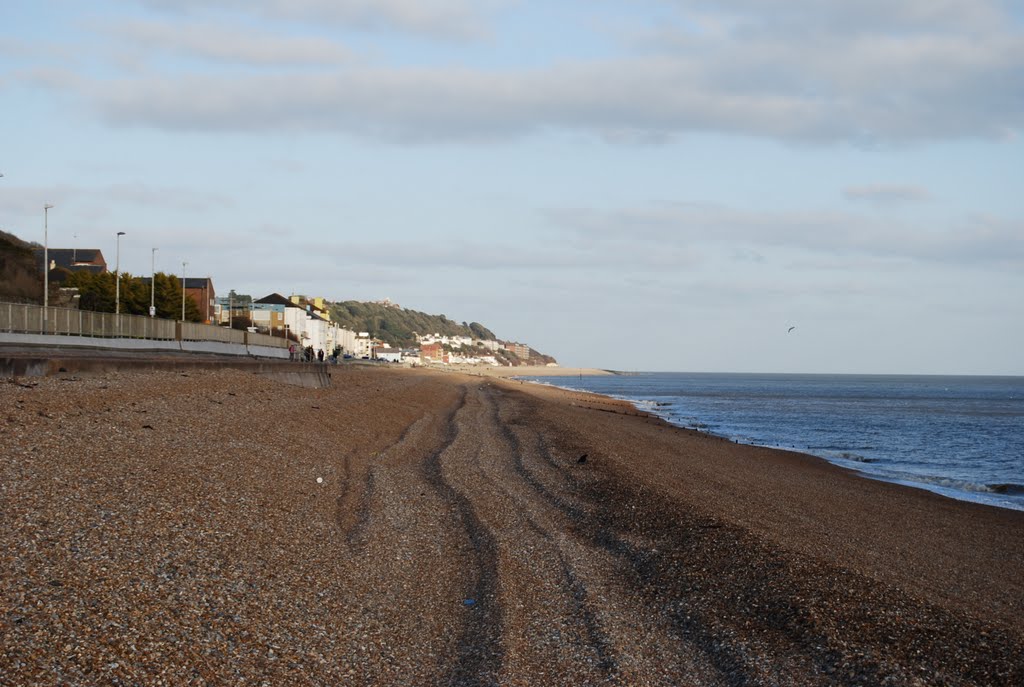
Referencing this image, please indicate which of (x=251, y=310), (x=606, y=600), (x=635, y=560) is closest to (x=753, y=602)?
(x=606, y=600)

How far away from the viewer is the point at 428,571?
438 inches

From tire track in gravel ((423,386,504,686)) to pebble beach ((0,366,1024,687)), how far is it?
0.03 m

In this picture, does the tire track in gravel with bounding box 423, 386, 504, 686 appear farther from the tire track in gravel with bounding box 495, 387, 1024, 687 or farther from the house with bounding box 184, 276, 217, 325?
the house with bounding box 184, 276, 217, 325

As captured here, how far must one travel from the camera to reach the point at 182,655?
7.05 meters

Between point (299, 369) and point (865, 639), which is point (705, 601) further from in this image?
point (299, 369)

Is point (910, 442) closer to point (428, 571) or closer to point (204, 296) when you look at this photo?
point (428, 571)

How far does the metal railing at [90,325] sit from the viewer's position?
37312mm

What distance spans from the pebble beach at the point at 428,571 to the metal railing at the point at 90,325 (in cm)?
1992

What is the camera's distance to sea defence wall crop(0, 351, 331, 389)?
71.5 ft

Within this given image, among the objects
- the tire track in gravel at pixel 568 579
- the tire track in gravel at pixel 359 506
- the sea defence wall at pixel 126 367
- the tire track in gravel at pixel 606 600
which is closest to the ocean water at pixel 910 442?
the tire track in gravel at pixel 568 579

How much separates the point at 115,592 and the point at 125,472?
4645 millimetres

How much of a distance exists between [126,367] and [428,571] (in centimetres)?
1827

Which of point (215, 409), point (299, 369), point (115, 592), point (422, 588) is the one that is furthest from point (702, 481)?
point (299, 369)

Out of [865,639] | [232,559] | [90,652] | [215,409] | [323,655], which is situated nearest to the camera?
[90,652]
